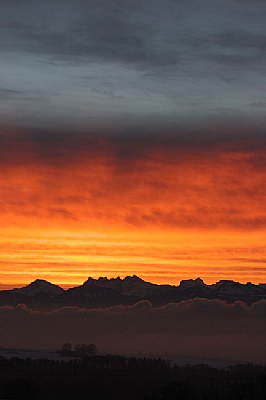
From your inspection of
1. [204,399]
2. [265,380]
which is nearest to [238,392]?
[204,399]

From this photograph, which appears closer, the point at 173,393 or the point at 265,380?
the point at 265,380

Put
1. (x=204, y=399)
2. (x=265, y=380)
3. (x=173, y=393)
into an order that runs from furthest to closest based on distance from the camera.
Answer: (x=173, y=393) → (x=204, y=399) → (x=265, y=380)

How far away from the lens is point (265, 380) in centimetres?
13425

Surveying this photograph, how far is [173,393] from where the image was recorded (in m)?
159

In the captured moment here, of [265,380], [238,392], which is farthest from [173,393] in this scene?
[265,380]

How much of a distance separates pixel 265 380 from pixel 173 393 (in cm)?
2806

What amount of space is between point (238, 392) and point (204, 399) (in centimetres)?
834

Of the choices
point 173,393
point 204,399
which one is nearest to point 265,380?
point 204,399

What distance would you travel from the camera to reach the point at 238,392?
497 feet

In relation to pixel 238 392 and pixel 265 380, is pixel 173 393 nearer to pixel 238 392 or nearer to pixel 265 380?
pixel 238 392

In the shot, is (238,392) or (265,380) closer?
(265,380)

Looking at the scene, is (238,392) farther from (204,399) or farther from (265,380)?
(265,380)

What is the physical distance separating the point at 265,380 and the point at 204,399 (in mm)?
14639

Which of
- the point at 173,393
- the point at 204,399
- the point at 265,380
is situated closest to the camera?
the point at 265,380
